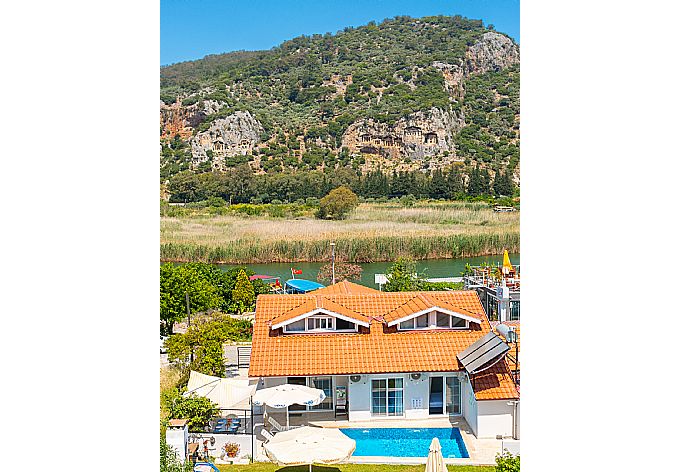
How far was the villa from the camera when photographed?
496 centimetres

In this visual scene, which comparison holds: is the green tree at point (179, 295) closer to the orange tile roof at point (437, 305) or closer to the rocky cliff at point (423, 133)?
the orange tile roof at point (437, 305)

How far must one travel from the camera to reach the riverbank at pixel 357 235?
8.80 meters

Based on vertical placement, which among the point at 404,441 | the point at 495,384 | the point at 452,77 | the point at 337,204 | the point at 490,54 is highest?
the point at 490,54

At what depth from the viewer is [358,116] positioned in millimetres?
10352

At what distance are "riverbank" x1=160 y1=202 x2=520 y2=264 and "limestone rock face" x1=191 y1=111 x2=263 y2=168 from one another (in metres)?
1.51

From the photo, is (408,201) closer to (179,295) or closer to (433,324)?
(179,295)

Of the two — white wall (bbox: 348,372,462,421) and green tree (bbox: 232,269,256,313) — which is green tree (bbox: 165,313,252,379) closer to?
white wall (bbox: 348,372,462,421)

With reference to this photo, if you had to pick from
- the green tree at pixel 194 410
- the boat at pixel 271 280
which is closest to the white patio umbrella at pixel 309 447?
the green tree at pixel 194 410

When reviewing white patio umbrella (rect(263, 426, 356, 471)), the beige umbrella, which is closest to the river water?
white patio umbrella (rect(263, 426, 356, 471))

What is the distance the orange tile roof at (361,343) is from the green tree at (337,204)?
3.27 metres

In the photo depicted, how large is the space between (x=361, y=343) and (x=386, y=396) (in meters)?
0.47

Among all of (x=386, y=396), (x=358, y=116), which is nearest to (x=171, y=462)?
(x=386, y=396)
